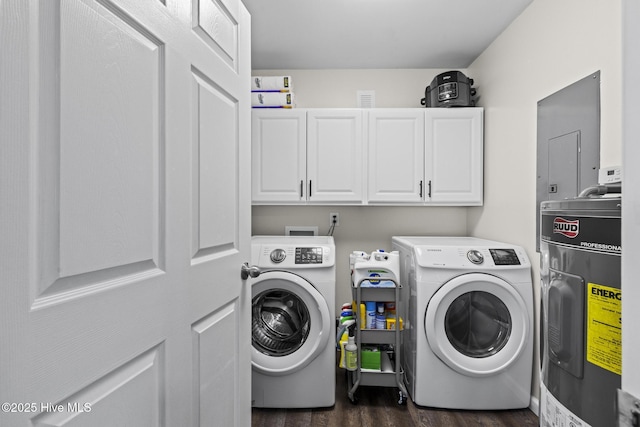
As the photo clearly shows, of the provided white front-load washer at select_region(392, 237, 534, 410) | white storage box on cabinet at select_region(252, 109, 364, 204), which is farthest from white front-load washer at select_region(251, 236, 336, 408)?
white storage box on cabinet at select_region(252, 109, 364, 204)

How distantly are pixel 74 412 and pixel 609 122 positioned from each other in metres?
2.05

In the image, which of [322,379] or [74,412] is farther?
[322,379]

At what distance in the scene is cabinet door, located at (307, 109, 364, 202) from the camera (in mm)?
2611

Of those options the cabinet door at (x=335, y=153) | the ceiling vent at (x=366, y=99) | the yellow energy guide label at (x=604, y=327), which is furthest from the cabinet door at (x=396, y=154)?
the yellow energy guide label at (x=604, y=327)

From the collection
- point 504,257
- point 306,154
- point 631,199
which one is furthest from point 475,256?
point 631,199

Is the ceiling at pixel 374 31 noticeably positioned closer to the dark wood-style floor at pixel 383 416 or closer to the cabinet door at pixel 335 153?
the cabinet door at pixel 335 153

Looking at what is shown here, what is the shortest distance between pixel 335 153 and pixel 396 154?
0.47 metres

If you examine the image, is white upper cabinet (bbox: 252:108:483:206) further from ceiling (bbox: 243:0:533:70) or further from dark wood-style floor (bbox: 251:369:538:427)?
dark wood-style floor (bbox: 251:369:538:427)

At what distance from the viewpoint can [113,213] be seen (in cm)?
65

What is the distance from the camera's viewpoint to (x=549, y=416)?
3.23 feet

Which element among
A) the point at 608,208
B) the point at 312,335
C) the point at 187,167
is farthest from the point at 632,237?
the point at 312,335

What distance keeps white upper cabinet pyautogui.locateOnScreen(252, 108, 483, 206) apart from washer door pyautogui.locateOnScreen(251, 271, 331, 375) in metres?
0.81

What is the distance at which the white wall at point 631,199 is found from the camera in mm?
357

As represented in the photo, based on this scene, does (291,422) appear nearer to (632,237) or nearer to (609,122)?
(632,237)
